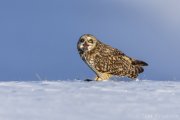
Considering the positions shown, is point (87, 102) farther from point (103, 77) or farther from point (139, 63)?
point (139, 63)

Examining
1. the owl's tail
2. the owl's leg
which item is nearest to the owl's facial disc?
the owl's leg

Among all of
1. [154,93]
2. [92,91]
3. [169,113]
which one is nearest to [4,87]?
[92,91]

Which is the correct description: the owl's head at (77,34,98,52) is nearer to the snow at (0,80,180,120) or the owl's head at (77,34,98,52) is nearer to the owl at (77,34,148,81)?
the owl at (77,34,148,81)

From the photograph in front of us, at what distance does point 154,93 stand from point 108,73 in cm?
381

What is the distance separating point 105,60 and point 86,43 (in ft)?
1.64

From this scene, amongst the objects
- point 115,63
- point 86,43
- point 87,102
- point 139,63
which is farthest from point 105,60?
point 87,102

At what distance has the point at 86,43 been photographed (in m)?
13.2

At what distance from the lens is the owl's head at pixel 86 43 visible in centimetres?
1316

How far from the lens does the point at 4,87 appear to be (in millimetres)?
10156

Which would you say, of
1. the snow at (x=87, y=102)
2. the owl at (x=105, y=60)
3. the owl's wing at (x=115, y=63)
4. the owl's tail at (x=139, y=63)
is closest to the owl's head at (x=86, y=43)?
the owl at (x=105, y=60)

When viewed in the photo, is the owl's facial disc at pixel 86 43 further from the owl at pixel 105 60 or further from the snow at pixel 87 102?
the snow at pixel 87 102

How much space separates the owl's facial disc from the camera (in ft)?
43.2

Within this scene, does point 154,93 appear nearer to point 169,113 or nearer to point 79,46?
point 169,113

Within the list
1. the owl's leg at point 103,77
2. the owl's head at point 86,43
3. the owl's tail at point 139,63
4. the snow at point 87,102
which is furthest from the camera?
the owl's tail at point 139,63
